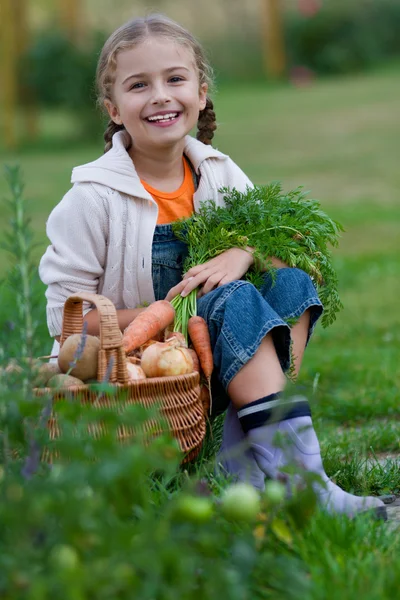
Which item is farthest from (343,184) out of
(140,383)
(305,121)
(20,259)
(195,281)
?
(20,259)

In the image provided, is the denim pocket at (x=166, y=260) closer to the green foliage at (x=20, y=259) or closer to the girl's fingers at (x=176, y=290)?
the girl's fingers at (x=176, y=290)

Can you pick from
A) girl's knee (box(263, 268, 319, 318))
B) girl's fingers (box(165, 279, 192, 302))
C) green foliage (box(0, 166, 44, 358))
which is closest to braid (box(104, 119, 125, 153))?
girl's fingers (box(165, 279, 192, 302))

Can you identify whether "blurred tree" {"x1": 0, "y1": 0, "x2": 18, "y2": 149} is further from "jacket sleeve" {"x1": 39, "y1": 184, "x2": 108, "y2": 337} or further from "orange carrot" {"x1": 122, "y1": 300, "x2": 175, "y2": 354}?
"orange carrot" {"x1": 122, "y1": 300, "x2": 175, "y2": 354}

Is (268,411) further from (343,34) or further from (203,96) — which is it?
(343,34)

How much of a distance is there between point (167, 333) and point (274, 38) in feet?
86.5

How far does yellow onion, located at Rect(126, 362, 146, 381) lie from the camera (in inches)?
117

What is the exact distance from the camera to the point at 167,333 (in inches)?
131

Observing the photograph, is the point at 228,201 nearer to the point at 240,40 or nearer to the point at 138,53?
the point at 138,53

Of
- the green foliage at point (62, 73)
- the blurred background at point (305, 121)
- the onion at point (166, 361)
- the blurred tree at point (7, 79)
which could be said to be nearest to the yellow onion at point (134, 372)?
the onion at point (166, 361)

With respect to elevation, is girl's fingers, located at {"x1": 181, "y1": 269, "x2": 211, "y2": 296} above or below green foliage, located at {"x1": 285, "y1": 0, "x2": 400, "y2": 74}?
below

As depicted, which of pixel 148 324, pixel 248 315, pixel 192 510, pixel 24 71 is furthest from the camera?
pixel 24 71

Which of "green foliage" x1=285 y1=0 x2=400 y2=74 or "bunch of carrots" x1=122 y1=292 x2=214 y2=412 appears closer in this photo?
"bunch of carrots" x1=122 y1=292 x2=214 y2=412

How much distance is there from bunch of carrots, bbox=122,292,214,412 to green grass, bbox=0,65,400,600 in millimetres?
344

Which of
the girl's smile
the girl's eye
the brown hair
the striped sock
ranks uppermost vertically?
the brown hair
